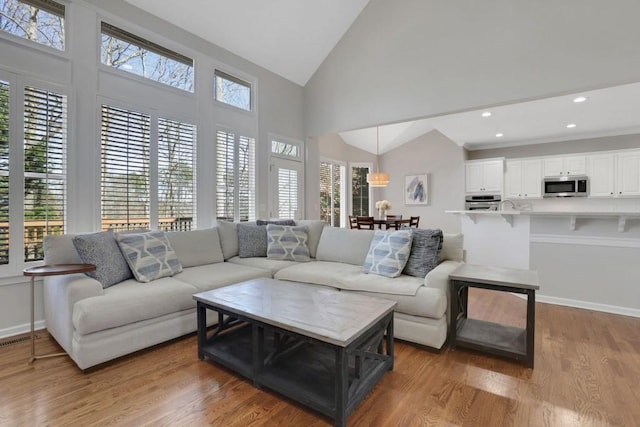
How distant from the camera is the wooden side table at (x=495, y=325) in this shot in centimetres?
217

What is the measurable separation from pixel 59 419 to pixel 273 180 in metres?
3.86

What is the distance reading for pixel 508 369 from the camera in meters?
2.17

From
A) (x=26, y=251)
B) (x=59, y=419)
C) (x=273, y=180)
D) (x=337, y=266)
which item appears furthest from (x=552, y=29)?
(x=26, y=251)

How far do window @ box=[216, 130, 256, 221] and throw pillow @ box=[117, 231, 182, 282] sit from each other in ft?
4.49

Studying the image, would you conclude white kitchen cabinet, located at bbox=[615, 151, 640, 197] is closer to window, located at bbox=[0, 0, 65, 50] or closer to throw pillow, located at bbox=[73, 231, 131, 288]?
throw pillow, located at bbox=[73, 231, 131, 288]

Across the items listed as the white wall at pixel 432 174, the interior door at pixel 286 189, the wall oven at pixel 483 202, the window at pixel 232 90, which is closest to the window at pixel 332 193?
the white wall at pixel 432 174

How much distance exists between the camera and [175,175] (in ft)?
12.4

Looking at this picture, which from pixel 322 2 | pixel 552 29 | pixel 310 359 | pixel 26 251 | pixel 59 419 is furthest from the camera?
pixel 322 2

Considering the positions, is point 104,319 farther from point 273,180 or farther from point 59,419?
point 273,180

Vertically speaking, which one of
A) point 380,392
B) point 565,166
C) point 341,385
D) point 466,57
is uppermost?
point 466,57

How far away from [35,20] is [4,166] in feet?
4.41

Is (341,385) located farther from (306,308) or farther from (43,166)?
(43,166)

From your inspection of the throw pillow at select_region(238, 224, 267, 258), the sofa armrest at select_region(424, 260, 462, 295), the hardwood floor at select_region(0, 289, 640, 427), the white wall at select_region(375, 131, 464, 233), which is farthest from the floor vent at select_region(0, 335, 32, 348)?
the white wall at select_region(375, 131, 464, 233)

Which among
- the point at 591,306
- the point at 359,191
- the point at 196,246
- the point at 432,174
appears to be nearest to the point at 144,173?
the point at 196,246
